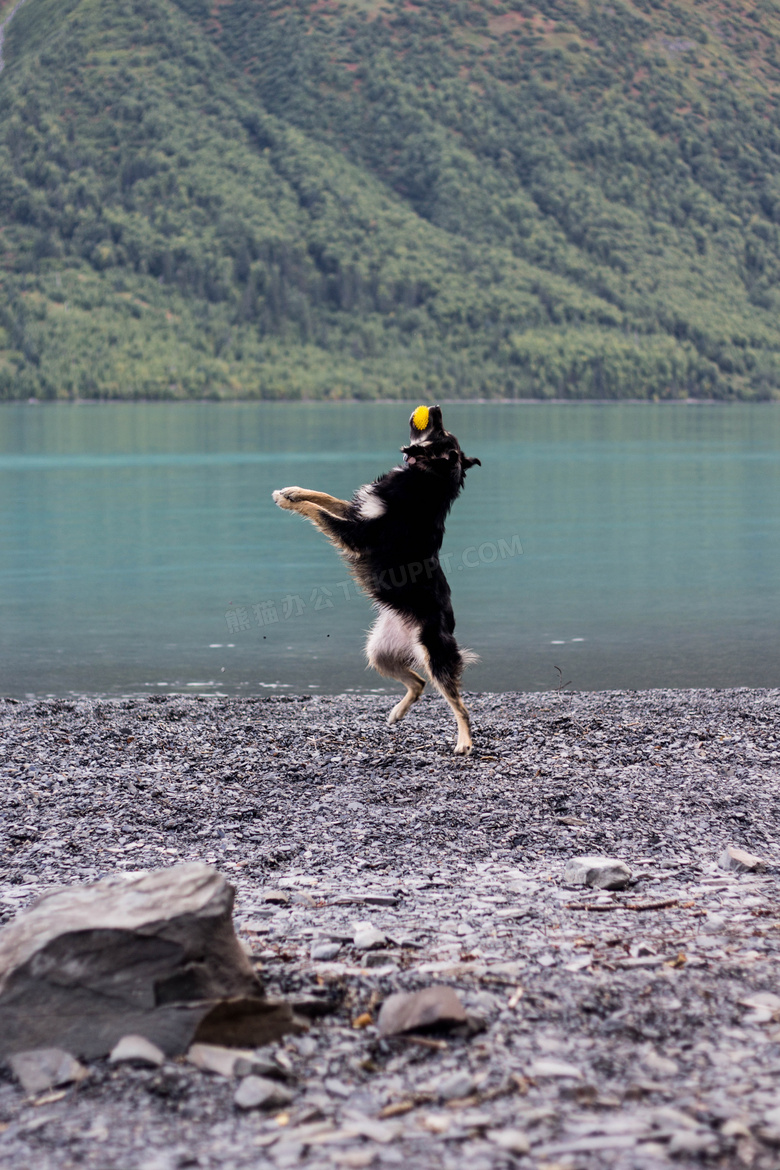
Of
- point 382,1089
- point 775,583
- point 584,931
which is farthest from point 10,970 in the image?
point 775,583

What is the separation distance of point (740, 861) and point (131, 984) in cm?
409

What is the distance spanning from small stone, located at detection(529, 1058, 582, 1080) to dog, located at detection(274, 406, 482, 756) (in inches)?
216

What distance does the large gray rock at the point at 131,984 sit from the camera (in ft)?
16.0

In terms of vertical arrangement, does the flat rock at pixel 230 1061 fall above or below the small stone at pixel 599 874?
above

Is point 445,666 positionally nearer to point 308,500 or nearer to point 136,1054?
point 308,500

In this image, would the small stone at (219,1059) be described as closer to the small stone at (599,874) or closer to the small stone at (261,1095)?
the small stone at (261,1095)

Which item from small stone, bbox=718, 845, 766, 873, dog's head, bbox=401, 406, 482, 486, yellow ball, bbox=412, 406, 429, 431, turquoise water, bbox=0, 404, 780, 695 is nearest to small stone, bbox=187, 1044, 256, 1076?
small stone, bbox=718, 845, 766, 873

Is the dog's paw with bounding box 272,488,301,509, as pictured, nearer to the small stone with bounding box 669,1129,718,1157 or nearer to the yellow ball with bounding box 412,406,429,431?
the yellow ball with bounding box 412,406,429,431

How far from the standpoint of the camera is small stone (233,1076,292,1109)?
4492 mm

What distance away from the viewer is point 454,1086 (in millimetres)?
4559

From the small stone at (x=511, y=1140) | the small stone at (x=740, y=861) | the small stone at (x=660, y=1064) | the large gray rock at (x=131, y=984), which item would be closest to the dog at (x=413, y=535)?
the small stone at (x=740, y=861)

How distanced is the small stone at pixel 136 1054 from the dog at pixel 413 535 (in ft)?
18.4

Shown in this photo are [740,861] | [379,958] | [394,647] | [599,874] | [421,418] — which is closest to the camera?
[379,958]

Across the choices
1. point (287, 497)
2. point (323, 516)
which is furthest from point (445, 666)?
point (287, 497)
